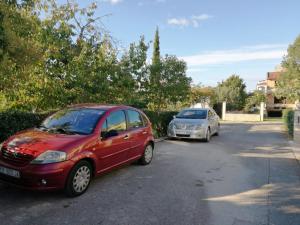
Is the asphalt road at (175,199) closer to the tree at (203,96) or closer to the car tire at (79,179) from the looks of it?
the car tire at (79,179)

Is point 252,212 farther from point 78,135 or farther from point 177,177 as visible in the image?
point 78,135

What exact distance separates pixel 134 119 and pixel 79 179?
8.17ft

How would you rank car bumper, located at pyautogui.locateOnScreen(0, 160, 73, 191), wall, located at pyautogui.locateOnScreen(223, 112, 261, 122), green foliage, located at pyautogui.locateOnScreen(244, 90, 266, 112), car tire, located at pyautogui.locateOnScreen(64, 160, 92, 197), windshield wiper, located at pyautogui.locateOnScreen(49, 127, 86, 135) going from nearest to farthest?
car bumper, located at pyautogui.locateOnScreen(0, 160, 73, 191) → car tire, located at pyautogui.locateOnScreen(64, 160, 92, 197) → windshield wiper, located at pyautogui.locateOnScreen(49, 127, 86, 135) → wall, located at pyautogui.locateOnScreen(223, 112, 261, 122) → green foliage, located at pyautogui.locateOnScreen(244, 90, 266, 112)

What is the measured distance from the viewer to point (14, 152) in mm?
4836

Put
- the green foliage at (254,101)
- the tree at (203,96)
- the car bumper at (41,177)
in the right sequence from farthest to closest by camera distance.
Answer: the green foliage at (254,101), the tree at (203,96), the car bumper at (41,177)

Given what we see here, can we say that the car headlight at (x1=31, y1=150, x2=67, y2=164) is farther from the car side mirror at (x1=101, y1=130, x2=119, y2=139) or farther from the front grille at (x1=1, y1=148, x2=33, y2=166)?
the car side mirror at (x1=101, y1=130, x2=119, y2=139)

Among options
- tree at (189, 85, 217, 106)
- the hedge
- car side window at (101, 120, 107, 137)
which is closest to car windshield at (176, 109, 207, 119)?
the hedge

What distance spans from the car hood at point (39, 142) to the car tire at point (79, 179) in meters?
0.46

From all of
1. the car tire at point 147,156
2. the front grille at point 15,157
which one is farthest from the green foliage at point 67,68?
the car tire at point 147,156

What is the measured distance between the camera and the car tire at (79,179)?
16.1 ft

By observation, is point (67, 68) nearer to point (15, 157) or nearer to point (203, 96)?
point (15, 157)

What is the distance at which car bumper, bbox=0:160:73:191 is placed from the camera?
4.57m

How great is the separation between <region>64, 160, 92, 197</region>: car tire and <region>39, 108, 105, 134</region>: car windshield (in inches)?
27.5

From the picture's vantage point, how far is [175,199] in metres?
5.16
